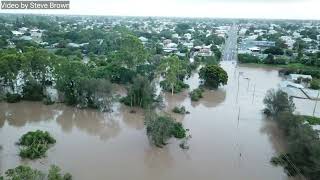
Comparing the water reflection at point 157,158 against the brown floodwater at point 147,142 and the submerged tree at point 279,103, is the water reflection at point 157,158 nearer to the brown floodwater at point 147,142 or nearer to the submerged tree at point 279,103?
the brown floodwater at point 147,142

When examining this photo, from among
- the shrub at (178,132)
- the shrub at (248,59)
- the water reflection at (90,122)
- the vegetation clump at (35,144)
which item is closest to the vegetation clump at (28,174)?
the vegetation clump at (35,144)

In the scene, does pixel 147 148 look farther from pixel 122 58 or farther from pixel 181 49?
pixel 181 49

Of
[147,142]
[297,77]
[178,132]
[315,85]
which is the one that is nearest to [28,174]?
[147,142]

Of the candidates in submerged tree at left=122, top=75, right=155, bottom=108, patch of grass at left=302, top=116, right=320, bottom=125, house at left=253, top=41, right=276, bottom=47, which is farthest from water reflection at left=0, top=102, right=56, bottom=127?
house at left=253, top=41, right=276, bottom=47

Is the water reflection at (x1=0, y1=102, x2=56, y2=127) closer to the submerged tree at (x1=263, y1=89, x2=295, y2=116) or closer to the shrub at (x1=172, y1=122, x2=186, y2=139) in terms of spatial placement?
the shrub at (x1=172, y1=122, x2=186, y2=139)

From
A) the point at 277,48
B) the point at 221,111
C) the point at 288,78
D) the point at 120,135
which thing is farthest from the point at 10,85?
the point at 277,48
